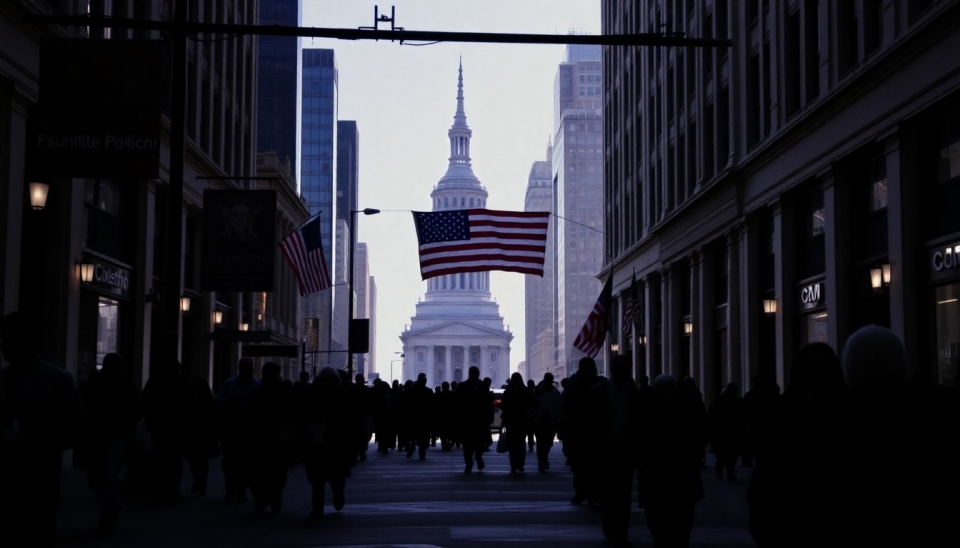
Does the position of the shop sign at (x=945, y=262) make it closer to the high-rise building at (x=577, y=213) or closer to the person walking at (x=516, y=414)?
the person walking at (x=516, y=414)

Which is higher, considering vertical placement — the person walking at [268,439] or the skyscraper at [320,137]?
the skyscraper at [320,137]

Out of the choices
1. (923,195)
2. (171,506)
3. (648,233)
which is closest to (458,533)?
(171,506)

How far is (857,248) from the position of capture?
1073 inches

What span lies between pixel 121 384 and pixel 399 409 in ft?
64.7

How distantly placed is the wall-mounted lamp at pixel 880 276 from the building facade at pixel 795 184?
0.04m

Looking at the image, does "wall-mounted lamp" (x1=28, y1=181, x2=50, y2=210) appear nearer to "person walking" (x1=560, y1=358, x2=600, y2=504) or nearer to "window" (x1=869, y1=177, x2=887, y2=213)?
"person walking" (x1=560, y1=358, x2=600, y2=504)

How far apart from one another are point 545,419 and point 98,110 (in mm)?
12939

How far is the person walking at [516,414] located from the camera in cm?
2433

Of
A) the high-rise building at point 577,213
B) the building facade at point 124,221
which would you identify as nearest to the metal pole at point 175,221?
the building facade at point 124,221

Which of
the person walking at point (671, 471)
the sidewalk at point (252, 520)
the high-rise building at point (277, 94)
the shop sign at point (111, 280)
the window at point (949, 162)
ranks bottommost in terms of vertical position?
the sidewalk at point (252, 520)

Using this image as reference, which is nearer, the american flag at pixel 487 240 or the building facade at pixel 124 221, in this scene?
the building facade at pixel 124 221

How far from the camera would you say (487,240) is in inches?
1431

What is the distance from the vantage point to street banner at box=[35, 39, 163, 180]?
1527 centimetres

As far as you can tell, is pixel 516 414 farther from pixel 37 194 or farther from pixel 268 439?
pixel 37 194
